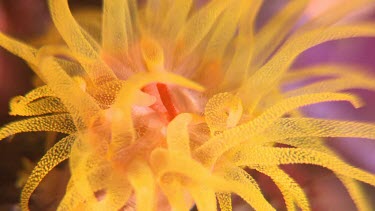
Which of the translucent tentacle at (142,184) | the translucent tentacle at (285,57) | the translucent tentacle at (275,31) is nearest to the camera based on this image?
the translucent tentacle at (142,184)

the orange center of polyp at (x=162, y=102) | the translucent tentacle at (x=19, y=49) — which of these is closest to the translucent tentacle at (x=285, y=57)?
the orange center of polyp at (x=162, y=102)

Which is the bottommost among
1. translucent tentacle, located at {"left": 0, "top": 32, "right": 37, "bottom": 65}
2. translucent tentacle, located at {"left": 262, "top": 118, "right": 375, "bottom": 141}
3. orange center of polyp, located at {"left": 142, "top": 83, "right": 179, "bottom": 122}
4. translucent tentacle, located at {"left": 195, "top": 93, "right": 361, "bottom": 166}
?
translucent tentacle, located at {"left": 195, "top": 93, "right": 361, "bottom": 166}

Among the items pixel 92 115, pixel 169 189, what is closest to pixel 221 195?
pixel 169 189

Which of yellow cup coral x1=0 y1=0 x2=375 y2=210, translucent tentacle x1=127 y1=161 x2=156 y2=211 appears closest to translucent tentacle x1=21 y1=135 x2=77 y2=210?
yellow cup coral x1=0 y1=0 x2=375 y2=210

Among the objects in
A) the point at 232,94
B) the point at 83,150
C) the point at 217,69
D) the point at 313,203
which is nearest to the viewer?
the point at 83,150

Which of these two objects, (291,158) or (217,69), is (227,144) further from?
(217,69)

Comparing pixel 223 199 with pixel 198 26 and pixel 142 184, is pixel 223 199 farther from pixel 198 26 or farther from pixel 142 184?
pixel 198 26

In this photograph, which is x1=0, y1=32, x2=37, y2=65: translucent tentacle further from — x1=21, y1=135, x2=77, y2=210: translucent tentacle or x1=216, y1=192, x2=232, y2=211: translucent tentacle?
x1=216, y1=192, x2=232, y2=211: translucent tentacle

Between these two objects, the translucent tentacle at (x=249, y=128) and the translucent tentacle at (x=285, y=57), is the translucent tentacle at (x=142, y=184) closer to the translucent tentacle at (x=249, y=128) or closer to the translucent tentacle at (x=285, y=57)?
the translucent tentacle at (x=249, y=128)

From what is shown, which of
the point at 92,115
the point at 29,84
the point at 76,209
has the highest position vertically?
the point at 29,84
